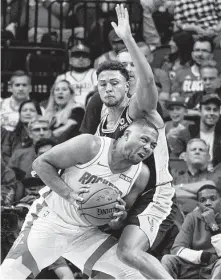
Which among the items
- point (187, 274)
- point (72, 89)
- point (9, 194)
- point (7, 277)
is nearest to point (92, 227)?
point (7, 277)

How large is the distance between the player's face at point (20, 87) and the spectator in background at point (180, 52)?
1.76m

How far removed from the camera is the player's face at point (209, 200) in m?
7.91

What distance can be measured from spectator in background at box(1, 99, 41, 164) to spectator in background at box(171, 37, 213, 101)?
179 cm

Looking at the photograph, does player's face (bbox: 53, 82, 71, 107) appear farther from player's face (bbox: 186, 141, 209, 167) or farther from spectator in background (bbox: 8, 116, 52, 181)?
player's face (bbox: 186, 141, 209, 167)

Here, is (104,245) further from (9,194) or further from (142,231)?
(9,194)

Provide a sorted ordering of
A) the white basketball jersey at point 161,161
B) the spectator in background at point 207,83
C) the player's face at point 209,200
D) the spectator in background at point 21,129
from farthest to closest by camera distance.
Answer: the spectator in background at point 207,83
the spectator in background at point 21,129
the player's face at point 209,200
the white basketball jersey at point 161,161

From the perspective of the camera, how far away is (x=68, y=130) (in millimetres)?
9602

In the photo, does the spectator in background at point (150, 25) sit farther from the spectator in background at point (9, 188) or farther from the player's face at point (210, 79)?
the spectator in background at point (9, 188)

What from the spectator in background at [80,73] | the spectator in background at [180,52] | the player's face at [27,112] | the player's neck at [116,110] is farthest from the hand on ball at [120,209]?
the spectator in background at [180,52]

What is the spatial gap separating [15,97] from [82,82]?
2.86 ft

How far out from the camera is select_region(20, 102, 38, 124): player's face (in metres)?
9.77

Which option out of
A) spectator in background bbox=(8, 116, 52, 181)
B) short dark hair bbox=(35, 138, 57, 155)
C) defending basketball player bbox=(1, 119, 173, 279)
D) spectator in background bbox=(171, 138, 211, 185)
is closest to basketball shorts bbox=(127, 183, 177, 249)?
defending basketball player bbox=(1, 119, 173, 279)

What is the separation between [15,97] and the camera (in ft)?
33.8

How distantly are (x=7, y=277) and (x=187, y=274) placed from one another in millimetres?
2770
